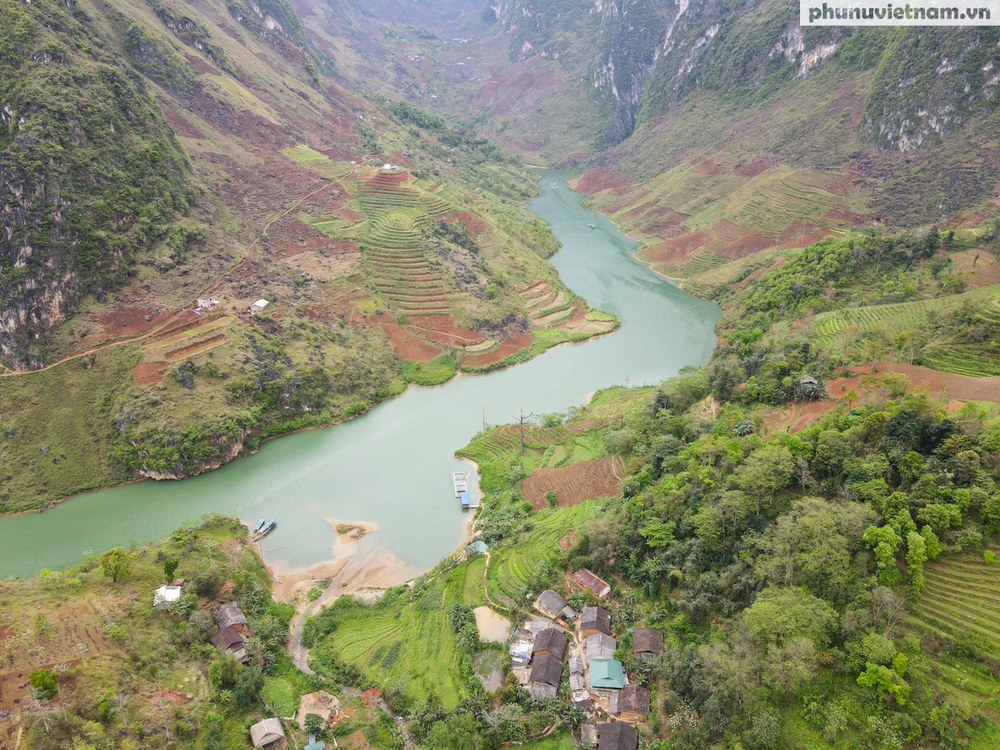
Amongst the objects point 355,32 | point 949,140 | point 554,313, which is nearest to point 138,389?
point 554,313

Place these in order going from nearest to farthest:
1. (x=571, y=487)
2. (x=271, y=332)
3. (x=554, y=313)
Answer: (x=571, y=487)
(x=271, y=332)
(x=554, y=313)

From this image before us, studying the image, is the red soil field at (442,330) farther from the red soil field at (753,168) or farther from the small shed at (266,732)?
the red soil field at (753,168)

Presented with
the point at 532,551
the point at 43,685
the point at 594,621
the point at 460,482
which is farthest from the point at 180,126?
the point at 594,621

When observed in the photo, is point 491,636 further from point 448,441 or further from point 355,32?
point 355,32

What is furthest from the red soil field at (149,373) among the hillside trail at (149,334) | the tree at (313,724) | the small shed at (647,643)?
the small shed at (647,643)

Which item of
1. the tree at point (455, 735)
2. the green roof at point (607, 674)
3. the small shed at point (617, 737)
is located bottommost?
the small shed at point (617, 737)

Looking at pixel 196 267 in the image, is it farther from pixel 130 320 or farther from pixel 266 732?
pixel 266 732
